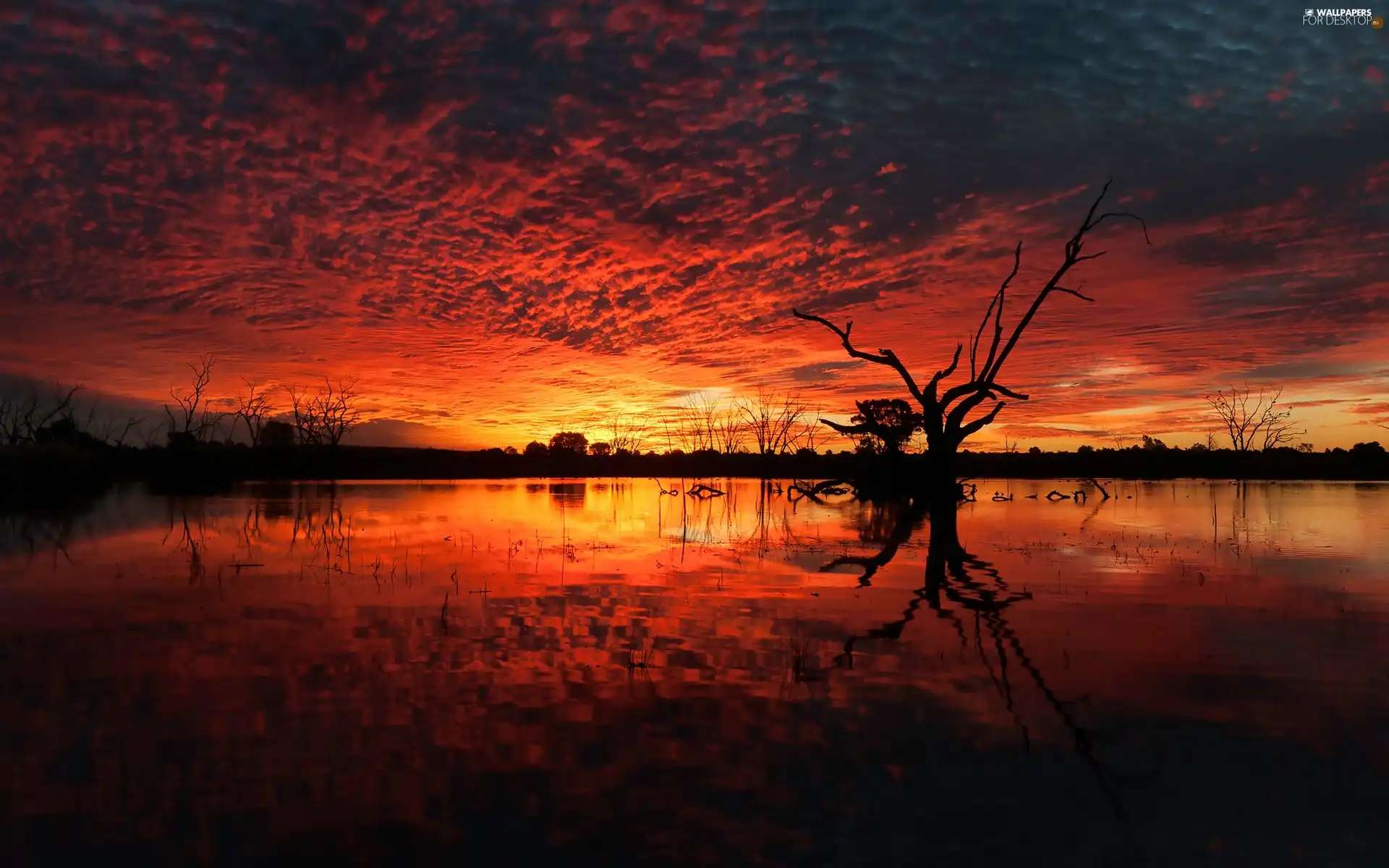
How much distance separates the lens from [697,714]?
21.5 ft

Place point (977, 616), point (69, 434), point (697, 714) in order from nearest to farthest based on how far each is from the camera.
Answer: point (697, 714) → point (977, 616) → point (69, 434)

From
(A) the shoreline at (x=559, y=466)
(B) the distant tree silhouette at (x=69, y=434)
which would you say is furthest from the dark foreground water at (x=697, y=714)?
(B) the distant tree silhouette at (x=69, y=434)

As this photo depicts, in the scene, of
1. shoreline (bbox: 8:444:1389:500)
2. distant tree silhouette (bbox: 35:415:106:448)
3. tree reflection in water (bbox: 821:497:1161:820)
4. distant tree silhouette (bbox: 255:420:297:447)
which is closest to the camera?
tree reflection in water (bbox: 821:497:1161:820)

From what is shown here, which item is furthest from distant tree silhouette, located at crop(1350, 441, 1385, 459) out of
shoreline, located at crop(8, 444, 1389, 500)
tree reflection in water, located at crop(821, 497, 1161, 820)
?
tree reflection in water, located at crop(821, 497, 1161, 820)

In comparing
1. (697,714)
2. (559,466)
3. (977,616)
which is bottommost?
(697,714)

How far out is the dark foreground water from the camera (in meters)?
4.59

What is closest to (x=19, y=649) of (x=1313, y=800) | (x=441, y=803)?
(x=441, y=803)

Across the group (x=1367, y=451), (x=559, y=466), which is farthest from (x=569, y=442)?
(x=1367, y=451)

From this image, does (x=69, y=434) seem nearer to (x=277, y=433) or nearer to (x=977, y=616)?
(x=277, y=433)

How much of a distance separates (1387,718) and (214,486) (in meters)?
60.2

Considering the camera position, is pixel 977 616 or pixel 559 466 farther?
pixel 559 466

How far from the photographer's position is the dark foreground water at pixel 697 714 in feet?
15.0

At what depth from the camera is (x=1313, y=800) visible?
5.00m

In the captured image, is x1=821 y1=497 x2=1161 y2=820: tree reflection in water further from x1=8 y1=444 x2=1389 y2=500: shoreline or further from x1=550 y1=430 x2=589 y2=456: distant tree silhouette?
x1=550 y1=430 x2=589 y2=456: distant tree silhouette
